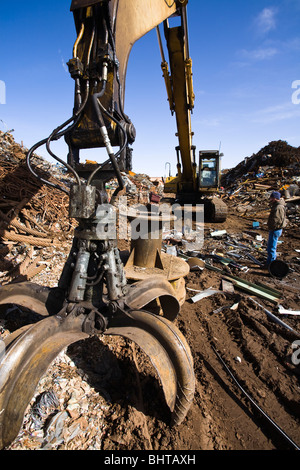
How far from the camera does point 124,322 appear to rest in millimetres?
2133

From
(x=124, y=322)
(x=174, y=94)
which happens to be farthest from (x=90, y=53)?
(x=174, y=94)

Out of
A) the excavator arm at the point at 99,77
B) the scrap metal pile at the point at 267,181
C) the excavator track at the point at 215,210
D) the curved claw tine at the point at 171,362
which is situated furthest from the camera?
the scrap metal pile at the point at 267,181

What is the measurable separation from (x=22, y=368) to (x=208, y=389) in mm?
1920

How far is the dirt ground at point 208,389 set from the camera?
1.96 meters

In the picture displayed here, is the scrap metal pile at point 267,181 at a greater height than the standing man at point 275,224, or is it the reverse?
the scrap metal pile at point 267,181

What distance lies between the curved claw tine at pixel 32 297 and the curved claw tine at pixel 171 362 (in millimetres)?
801

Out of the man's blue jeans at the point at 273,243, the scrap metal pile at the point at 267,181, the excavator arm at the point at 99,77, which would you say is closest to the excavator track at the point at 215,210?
the scrap metal pile at the point at 267,181

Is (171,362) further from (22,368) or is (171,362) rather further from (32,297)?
(32,297)

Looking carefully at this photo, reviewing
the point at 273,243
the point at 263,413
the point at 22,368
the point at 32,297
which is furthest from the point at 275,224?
the point at 22,368

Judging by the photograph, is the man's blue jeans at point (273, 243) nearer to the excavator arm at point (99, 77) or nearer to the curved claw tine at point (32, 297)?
the excavator arm at point (99, 77)

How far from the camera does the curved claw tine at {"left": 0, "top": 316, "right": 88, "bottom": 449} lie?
154 centimetres

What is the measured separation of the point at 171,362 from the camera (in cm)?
187

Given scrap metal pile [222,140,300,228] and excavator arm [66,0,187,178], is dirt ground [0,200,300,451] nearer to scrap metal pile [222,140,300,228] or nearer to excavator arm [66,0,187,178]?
excavator arm [66,0,187,178]

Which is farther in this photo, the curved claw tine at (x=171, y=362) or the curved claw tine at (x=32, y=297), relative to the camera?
the curved claw tine at (x=32, y=297)
